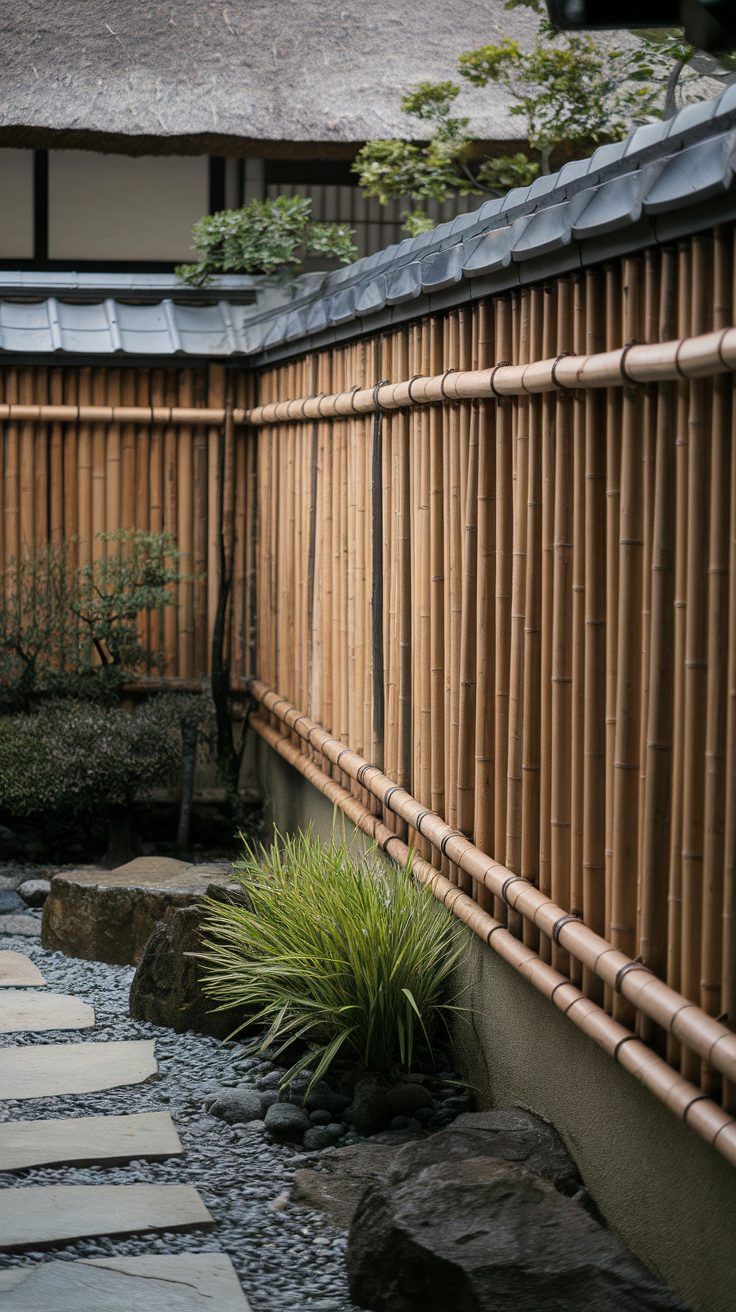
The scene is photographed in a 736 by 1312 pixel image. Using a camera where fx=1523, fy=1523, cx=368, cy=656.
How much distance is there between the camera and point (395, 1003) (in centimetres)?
423

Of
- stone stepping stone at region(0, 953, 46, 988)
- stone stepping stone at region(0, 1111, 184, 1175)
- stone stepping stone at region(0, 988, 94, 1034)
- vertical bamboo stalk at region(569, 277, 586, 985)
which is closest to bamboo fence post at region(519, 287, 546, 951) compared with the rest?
vertical bamboo stalk at region(569, 277, 586, 985)

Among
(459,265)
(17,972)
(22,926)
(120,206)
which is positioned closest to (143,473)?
(120,206)

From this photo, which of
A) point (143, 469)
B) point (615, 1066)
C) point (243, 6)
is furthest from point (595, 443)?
point (243, 6)

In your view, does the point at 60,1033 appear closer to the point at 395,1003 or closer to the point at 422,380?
the point at 395,1003

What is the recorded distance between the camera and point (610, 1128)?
326 centimetres

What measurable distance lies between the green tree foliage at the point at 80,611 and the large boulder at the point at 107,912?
6.61 feet

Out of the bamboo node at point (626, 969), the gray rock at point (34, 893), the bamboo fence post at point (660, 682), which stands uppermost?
the bamboo fence post at point (660, 682)

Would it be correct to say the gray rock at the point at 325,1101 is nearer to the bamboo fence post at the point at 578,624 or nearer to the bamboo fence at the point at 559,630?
the bamboo fence at the point at 559,630

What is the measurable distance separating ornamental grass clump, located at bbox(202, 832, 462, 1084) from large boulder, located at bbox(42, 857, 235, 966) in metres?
1.10

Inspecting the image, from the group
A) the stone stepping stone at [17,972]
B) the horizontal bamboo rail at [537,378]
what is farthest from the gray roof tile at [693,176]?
the stone stepping stone at [17,972]

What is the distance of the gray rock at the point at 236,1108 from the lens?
4219 millimetres

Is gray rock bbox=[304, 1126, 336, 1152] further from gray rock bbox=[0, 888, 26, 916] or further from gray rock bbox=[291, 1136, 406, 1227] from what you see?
gray rock bbox=[0, 888, 26, 916]

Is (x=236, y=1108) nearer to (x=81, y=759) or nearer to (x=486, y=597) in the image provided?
(x=486, y=597)

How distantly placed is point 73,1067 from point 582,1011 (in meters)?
1.97
